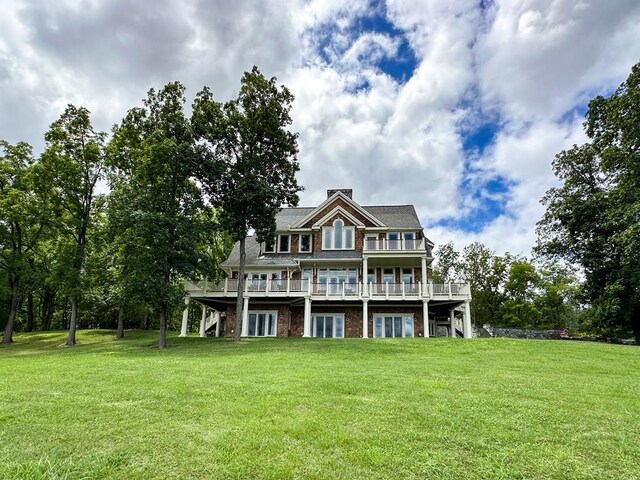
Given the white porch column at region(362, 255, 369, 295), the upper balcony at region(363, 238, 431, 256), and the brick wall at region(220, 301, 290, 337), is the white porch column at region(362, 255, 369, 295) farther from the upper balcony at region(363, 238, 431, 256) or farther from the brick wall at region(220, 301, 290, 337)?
the brick wall at region(220, 301, 290, 337)

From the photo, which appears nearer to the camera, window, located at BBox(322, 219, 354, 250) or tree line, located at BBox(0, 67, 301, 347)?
tree line, located at BBox(0, 67, 301, 347)

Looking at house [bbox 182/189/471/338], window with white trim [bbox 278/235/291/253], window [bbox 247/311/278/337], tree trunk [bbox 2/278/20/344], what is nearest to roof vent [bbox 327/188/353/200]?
house [bbox 182/189/471/338]

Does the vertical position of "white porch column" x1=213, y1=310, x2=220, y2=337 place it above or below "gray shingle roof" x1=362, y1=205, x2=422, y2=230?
below

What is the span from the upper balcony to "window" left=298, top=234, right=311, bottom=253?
458 centimetres

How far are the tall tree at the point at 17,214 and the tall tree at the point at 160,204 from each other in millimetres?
6457

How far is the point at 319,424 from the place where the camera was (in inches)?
200

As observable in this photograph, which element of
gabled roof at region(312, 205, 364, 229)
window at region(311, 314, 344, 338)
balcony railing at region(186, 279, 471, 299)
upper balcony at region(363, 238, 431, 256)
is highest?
gabled roof at region(312, 205, 364, 229)

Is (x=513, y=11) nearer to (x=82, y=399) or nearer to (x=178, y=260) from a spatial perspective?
(x=82, y=399)

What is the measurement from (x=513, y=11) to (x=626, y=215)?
1450 centimetres

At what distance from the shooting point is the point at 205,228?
20.2m

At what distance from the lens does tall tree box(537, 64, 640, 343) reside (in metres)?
20.2

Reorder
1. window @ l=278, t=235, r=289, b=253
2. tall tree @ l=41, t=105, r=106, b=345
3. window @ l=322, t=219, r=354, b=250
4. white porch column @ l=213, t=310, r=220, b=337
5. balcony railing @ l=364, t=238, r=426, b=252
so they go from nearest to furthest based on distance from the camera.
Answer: tall tree @ l=41, t=105, r=106, b=345 < balcony railing @ l=364, t=238, r=426, b=252 < window @ l=322, t=219, r=354, b=250 < window @ l=278, t=235, r=289, b=253 < white porch column @ l=213, t=310, r=220, b=337

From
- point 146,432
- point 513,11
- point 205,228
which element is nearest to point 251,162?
point 205,228

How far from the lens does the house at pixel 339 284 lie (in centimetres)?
2348
